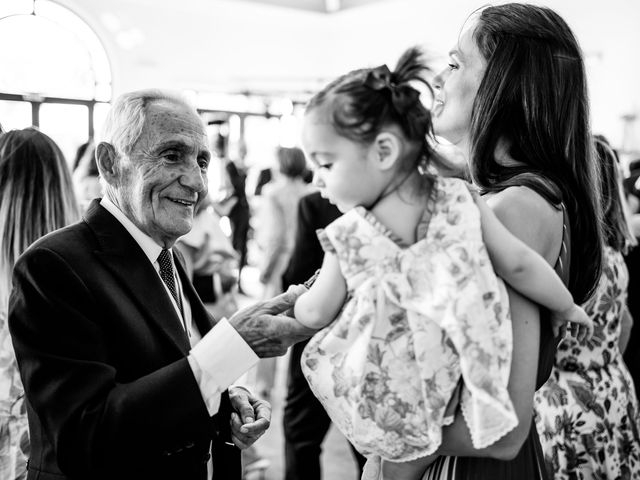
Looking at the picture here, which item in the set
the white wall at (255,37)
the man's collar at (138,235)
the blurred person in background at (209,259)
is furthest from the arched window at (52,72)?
the man's collar at (138,235)

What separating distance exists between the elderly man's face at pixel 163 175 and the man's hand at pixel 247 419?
0.48 metres

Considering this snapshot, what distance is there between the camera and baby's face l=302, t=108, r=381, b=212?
1312 mm

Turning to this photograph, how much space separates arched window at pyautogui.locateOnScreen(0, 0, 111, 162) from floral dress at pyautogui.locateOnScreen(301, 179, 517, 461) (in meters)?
10.5

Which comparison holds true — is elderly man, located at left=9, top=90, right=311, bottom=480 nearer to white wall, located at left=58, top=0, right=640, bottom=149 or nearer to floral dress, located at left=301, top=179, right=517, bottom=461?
floral dress, located at left=301, top=179, right=517, bottom=461

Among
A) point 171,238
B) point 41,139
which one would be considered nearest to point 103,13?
point 41,139

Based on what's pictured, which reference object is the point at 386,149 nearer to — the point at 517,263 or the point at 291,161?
the point at 517,263

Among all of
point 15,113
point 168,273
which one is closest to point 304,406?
point 168,273

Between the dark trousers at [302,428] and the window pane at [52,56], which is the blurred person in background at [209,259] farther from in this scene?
the window pane at [52,56]

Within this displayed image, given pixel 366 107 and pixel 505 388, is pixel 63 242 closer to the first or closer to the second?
pixel 366 107

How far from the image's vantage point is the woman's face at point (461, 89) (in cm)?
160

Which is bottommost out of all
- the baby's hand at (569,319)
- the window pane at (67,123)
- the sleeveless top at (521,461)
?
the window pane at (67,123)

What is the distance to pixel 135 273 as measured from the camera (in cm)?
169

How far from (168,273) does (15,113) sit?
35.2ft

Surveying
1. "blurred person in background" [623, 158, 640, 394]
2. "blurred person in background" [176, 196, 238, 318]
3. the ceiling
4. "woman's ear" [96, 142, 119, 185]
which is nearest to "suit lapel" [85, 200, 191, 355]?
"woman's ear" [96, 142, 119, 185]
